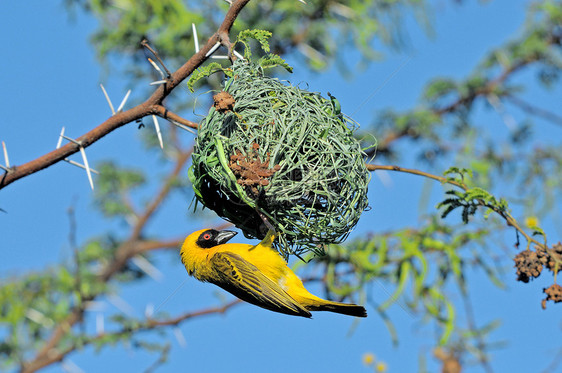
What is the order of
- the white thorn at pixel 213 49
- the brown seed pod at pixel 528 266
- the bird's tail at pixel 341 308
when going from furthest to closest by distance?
the bird's tail at pixel 341 308
the brown seed pod at pixel 528 266
the white thorn at pixel 213 49

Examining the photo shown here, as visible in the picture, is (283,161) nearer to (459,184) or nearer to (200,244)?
(459,184)

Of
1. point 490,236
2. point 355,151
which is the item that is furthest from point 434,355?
point 355,151

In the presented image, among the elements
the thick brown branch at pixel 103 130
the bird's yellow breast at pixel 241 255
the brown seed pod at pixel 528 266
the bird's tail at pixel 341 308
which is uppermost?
the brown seed pod at pixel 528 266

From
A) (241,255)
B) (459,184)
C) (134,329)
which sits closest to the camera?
(459,184)

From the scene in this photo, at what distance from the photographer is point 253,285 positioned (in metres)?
3.31

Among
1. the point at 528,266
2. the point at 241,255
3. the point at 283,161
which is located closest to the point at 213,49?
the point at 283,161

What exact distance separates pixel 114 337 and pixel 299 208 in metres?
2.91

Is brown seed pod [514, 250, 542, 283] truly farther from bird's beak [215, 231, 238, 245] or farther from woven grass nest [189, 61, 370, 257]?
bird's beak [215, 231, 238, 245]

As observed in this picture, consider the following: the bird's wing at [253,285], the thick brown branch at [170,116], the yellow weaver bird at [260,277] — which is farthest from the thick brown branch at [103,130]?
the bird's wing at [253,285]

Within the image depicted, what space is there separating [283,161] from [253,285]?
86 cm

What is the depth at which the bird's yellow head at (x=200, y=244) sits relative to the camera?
365 cm

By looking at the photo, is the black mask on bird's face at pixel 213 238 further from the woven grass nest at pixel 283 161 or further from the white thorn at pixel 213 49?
the white thorn at pixel 213 49

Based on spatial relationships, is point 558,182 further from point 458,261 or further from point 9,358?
point 9,358

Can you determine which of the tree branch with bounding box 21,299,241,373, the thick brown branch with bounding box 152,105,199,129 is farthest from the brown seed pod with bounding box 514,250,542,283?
the tree branch with bounding box 21,299,241,373
